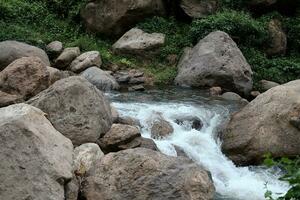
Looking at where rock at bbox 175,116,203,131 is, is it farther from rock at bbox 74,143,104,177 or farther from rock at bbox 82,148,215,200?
rock at bbox 82,148,215,200

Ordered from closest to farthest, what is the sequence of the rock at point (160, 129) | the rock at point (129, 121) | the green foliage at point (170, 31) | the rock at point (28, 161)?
the rock at point (28, 161)
the rock at point (129, 121)
the rock at point (160, 129)
the green foliage at point (170, 31)

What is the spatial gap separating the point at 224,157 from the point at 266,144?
40.2 inches

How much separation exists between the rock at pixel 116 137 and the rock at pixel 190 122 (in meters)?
2.58

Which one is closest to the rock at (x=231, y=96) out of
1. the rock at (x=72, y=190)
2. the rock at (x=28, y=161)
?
the rock at (x=72, y=190)

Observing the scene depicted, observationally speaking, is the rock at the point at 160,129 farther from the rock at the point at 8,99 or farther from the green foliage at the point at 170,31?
the green foliage at the point at 170,31

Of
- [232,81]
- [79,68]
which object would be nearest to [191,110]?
[232,81]

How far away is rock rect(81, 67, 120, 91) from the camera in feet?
52.2

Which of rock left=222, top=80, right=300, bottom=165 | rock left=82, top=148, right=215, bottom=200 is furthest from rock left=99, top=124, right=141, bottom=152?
rock left=222, top=80, right=300, bottom=165

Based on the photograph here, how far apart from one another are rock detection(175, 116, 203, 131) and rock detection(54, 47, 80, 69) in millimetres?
6499

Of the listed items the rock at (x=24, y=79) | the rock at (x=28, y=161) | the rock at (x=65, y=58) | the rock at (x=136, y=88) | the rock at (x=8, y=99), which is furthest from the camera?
the rock at (x=65, y=58)

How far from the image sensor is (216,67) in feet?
54.9

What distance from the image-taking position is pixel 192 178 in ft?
23.2

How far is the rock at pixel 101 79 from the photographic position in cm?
1590

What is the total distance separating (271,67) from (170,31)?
440 cm
